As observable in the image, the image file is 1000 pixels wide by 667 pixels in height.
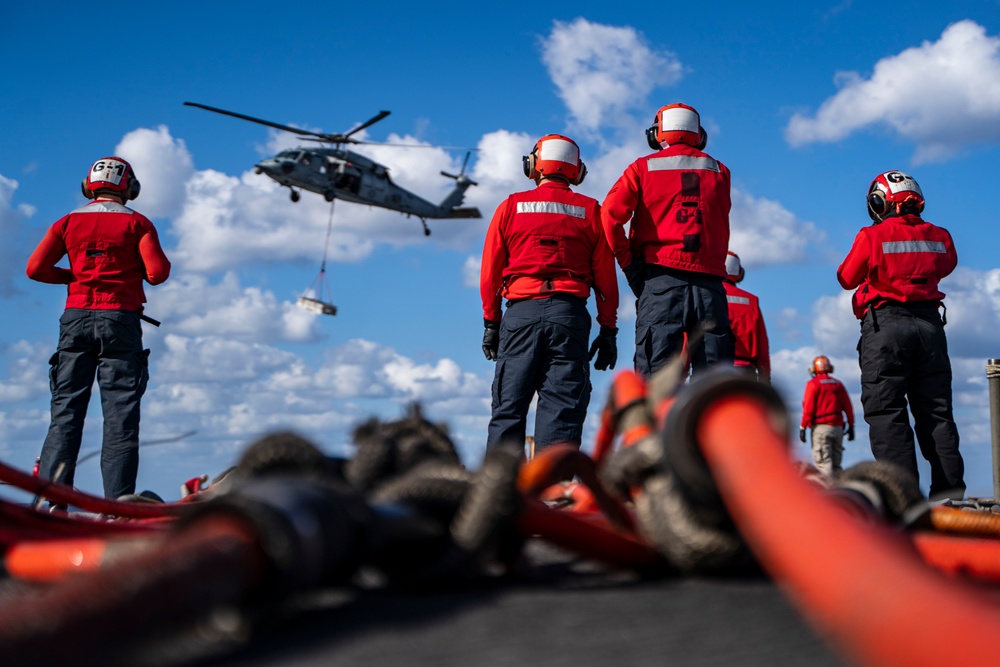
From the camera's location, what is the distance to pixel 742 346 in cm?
889

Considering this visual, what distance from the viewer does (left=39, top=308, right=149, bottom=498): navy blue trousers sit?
21.6 ft

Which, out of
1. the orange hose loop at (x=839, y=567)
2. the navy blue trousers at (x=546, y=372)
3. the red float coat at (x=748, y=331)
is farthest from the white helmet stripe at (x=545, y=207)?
the orange hose loop at (x=839, y=567)

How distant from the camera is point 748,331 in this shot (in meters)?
8.91

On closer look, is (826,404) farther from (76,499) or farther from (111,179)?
(76,499)

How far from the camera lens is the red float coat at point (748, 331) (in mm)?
8883

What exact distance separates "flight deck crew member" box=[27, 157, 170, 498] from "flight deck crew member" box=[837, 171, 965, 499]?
518 cm

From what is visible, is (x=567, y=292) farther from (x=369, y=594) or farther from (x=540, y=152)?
(x=369, y=594)

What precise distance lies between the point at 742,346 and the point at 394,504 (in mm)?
7834

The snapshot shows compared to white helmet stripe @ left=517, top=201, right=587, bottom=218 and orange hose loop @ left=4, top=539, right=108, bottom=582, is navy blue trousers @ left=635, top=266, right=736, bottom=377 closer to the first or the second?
white helmet stripe @ left=517, top=201, right=587, bottom=218

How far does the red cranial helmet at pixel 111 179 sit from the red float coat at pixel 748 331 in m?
5.21

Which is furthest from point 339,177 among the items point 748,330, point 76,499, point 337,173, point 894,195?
point 76,499

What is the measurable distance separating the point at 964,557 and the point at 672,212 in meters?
4.80

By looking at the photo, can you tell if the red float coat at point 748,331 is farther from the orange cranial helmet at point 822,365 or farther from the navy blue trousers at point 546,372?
the orange cranial helmet at point 822,365

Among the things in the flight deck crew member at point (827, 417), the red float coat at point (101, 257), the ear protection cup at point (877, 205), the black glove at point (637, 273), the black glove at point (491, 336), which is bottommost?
the flight deck crew member at point (827, 417)
